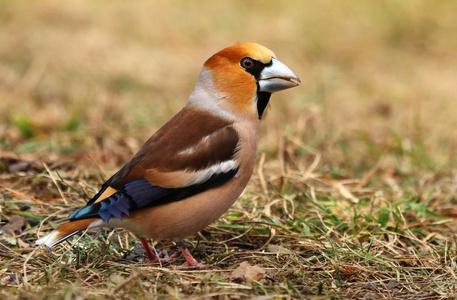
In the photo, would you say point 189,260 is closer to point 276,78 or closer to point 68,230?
point 68,230

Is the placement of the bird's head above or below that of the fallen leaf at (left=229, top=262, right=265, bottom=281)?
above

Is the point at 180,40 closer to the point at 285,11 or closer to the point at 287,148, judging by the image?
the point at 285,11

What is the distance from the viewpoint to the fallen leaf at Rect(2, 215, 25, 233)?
4.37 m

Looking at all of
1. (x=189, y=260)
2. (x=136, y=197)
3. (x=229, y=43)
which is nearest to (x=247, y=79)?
(x=136, y=197)

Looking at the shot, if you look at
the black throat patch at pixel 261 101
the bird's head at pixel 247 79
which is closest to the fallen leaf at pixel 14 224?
the bird's head at pixel 247 79

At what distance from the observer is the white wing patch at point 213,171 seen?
147 inches

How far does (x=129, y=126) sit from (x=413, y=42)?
6.15 meters

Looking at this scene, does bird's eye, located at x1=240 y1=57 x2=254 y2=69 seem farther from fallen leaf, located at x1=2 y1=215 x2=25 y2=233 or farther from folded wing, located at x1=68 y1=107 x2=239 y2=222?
fallen leaf, located at x1=2 y1=215 x2=25 y2=233

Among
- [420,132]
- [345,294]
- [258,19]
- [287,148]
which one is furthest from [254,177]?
[258,19]

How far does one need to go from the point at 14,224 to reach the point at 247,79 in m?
1.79

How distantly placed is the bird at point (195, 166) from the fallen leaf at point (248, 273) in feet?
1.10

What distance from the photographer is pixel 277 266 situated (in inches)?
152

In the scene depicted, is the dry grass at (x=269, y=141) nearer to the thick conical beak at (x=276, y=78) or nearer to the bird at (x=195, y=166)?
the bird at (x=195, y=166)

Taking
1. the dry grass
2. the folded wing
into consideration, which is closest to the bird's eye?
the folded wing
